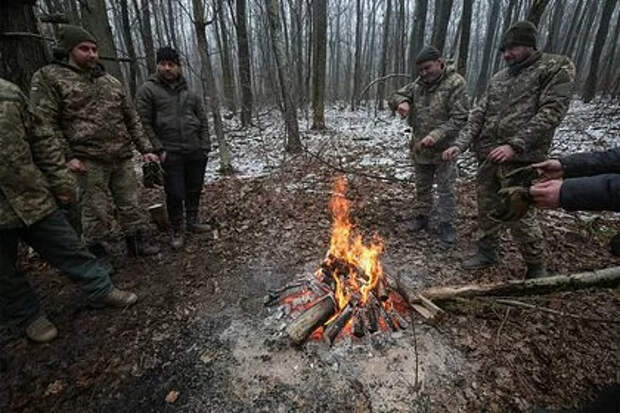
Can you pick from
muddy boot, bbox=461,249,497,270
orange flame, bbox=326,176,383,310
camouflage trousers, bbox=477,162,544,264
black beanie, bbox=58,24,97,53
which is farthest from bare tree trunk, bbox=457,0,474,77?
black beanie, bbox=58,24,97,53

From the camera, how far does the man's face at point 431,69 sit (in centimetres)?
403

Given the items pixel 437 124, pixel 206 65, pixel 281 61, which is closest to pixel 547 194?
pixel 437 124

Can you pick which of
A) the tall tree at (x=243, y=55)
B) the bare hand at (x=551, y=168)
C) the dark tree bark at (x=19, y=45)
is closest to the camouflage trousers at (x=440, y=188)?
the bare hand at (x=551, y=168)

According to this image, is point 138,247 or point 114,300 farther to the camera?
point 138,247

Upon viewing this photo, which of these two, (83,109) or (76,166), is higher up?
(83,109)

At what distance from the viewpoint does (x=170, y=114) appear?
4207mm

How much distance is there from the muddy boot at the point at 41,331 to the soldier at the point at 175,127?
1.76m

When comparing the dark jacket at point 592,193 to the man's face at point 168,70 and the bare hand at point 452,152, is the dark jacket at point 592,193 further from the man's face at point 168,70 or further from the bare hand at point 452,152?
the man's face at point 168,70

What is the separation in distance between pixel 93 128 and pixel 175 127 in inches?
39.0

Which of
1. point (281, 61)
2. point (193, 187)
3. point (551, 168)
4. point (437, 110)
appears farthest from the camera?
point (281, 61)

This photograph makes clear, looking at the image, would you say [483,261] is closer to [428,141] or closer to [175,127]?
[428,141]

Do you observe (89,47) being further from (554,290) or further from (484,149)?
(554,290)

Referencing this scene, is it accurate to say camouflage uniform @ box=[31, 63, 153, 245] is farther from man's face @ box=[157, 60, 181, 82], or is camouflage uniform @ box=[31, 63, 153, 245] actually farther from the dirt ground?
the dirt ground

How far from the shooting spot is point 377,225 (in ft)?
16.8
